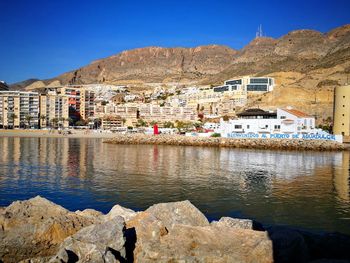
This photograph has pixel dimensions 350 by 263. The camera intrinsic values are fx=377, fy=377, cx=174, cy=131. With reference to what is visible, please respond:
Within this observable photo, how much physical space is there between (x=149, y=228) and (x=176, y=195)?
11576 mm

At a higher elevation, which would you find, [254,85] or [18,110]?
[254,85]

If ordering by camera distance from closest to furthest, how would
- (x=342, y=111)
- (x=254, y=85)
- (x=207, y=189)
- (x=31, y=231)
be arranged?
(x=31, y=231) → (x=207, y=189) → (x=342, y=111) → (x=254, y=85)

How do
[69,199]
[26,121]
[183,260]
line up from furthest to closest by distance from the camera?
[26,121], [69,199], [183,260]

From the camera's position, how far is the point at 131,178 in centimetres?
2778

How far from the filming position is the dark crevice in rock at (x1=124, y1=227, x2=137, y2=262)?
9.45m

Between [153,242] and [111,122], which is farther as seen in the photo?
[111,122]

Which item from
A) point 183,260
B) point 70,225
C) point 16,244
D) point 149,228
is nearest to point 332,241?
point 183,260

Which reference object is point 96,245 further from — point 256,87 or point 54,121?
point 256,87

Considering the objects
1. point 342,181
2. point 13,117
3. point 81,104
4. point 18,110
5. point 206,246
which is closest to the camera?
point 206,246

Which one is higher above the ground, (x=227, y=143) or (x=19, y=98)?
(x=19, y=98)


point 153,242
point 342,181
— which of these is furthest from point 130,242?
point 342,181

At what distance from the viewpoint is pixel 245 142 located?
6581cm

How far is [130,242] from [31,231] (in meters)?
2.53

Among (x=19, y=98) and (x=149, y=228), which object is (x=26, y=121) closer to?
(x=19, y=98)
